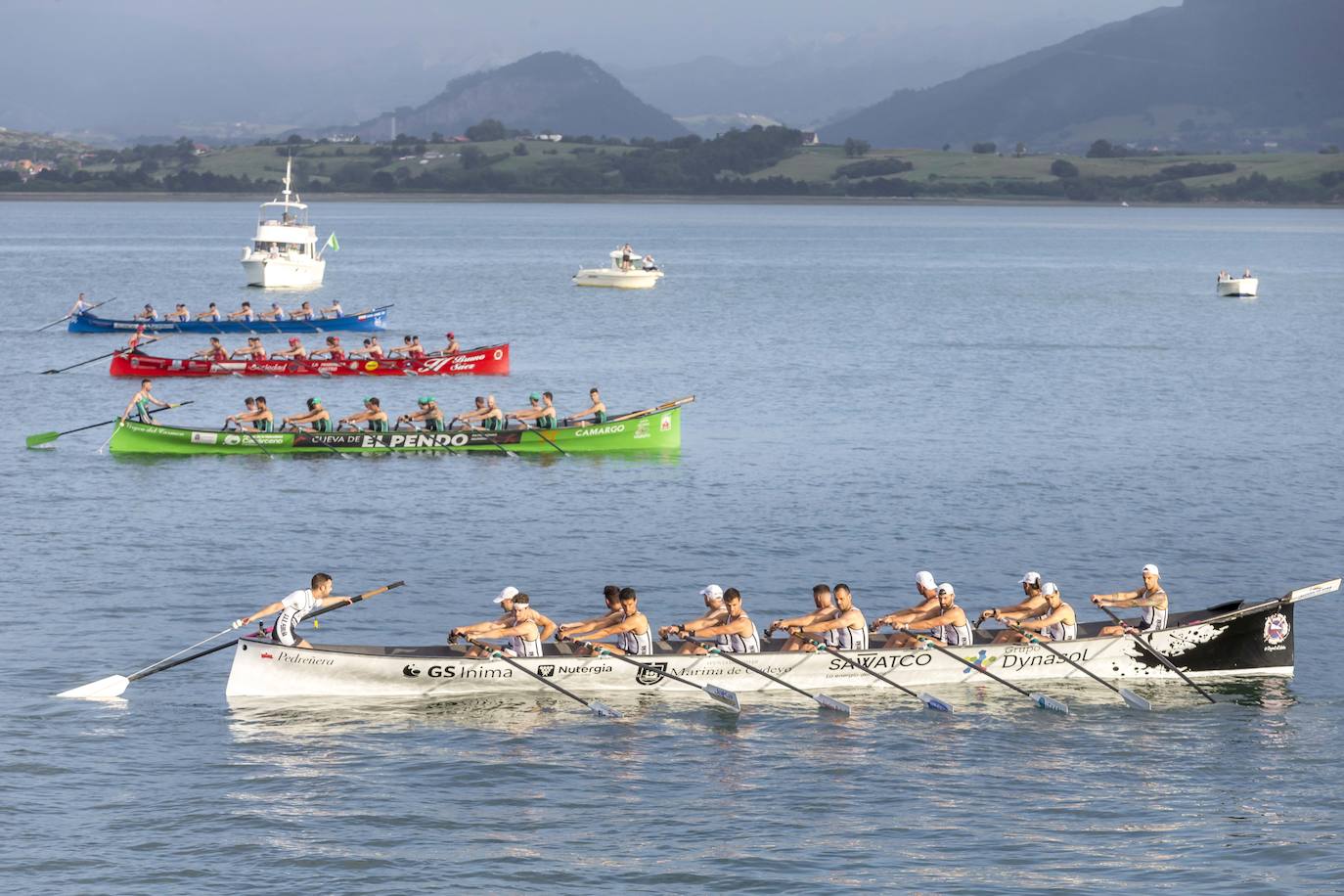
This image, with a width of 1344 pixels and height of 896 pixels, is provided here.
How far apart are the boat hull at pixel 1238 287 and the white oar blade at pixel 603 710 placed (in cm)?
10716

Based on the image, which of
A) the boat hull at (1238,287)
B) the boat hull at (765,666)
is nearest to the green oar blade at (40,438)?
the boat hull at (765,666)

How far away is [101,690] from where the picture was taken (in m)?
28.4

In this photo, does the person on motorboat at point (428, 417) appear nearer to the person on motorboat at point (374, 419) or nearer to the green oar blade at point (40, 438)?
the person on motorboat at point (374, 419)

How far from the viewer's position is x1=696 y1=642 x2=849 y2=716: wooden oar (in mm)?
28461

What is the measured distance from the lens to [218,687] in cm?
2950

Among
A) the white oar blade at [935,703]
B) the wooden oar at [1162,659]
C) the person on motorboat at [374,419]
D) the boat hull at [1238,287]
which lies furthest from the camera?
the boat hull at [1238,287]

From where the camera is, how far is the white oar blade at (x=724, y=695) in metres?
28.3

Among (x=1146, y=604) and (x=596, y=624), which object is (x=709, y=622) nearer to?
(x=596, y=624)

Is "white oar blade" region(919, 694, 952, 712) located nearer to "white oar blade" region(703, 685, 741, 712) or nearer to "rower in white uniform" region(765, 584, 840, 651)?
"rower in white uniform" region(765, 584, 840, 651)

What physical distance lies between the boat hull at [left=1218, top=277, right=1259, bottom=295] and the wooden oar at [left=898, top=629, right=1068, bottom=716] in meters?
104

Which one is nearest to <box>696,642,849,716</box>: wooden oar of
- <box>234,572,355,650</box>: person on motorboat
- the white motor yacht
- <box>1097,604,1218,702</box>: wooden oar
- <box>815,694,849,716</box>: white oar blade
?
<box>815,694,849,716</box>: white oar blade

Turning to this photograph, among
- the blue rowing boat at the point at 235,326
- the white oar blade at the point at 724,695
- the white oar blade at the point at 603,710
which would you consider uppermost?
the blue rowing boat at the point at 235,326

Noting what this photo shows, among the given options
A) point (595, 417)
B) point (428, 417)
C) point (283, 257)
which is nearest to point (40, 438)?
point (428, 417)

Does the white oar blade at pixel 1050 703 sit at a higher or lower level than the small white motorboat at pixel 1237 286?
lower
